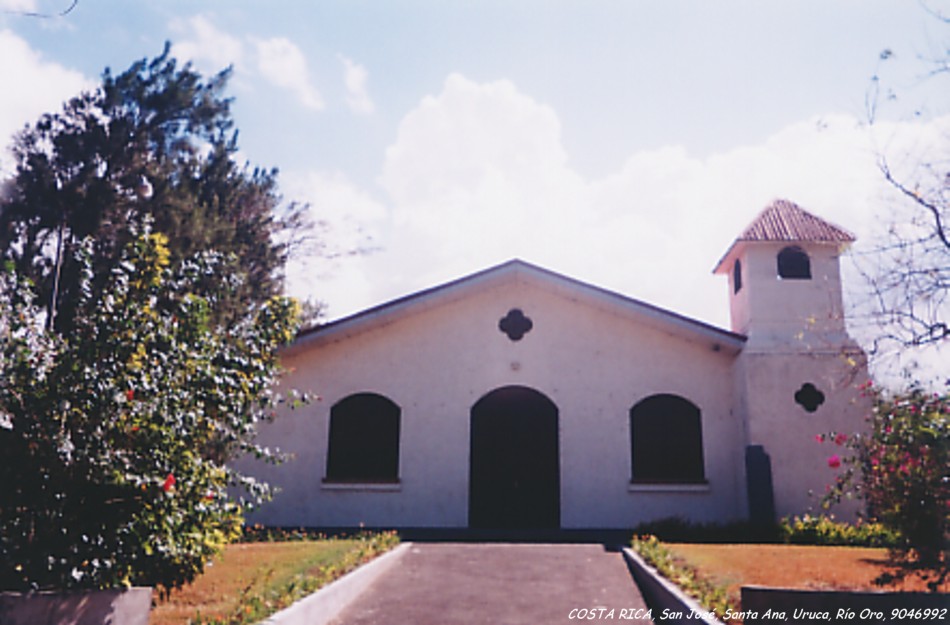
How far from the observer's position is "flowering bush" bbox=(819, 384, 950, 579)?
23.4 ft

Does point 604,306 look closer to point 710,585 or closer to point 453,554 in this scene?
point 453,554

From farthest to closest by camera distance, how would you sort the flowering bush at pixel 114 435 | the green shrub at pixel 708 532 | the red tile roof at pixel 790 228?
Answer: 1. the red tile roof at pixel 790 228
2. the green shrub at pixel 708 532
3. the flowering bush at pixel 114 435

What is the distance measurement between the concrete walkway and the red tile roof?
8.25m

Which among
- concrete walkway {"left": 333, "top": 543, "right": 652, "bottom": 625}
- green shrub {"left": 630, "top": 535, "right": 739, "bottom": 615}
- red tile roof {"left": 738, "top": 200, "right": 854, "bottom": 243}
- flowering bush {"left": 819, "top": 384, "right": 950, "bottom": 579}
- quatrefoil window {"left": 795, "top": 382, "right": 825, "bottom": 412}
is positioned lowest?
concrete walkway {"left": 333, "top": 543, "right": 652, "bottom": 625}

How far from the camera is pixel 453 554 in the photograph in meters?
12.0

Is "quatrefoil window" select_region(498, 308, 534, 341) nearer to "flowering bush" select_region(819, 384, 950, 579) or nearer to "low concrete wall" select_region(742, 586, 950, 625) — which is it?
"flowering bush" select_region(819, 384, 950, 579)

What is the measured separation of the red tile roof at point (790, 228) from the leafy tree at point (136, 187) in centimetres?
1206

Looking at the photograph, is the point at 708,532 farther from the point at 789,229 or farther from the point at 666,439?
the point at 789,229

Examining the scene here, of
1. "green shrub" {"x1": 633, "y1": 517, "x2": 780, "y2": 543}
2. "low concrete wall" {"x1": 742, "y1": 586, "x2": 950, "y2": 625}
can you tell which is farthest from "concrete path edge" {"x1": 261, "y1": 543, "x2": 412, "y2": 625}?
"green shrub" {"x1": 633, "y1": 517, "x2": 780, "y2": 543}

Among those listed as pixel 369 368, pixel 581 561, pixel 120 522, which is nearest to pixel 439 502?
pixel 369 368

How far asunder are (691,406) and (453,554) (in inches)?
277

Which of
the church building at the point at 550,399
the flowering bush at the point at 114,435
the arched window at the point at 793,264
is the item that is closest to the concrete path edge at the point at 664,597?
the flowering bush at the point at 114,435

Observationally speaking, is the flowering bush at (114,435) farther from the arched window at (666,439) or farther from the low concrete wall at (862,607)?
the arched window at (666,439)

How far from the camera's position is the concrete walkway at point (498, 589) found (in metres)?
8.02
